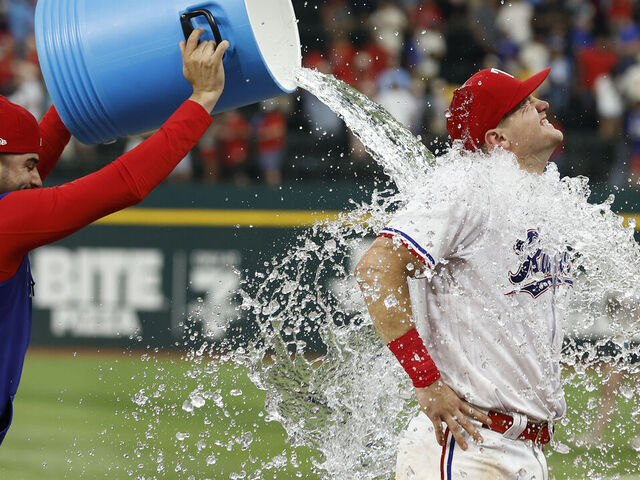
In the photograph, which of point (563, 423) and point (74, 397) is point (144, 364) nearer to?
point (74, 397)

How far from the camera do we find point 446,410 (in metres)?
3.07

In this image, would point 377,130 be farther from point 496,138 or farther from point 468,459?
point 468,459

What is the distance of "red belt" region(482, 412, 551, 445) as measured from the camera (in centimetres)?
315

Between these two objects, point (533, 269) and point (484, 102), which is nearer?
point (533, 269)

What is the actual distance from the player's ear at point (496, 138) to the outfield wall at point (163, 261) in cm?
646

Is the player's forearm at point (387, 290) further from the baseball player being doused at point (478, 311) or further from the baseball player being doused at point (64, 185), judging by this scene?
the baseball player being doused at point (64, 185)

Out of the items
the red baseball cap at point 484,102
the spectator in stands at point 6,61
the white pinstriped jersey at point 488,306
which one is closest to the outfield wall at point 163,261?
the spectator in stands at point 6,61

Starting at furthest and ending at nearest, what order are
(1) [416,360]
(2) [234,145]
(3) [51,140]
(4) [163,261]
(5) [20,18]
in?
(5) [20,18], (2) [234,145], (4) [163,261], (3) [51,140], (1) [416,360]

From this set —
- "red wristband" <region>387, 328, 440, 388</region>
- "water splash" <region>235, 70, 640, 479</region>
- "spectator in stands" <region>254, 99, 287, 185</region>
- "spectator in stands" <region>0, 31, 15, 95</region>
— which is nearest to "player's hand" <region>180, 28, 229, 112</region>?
"water splash" <region>235, 70, 640, 479</region>

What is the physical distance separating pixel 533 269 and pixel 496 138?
0.51 m

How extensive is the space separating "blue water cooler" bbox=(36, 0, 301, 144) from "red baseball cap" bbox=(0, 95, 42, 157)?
0.16 m

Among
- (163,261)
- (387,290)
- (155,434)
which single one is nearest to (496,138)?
(387,290)

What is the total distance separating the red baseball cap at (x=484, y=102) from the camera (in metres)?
3.39

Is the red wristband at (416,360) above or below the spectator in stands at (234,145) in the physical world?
below
